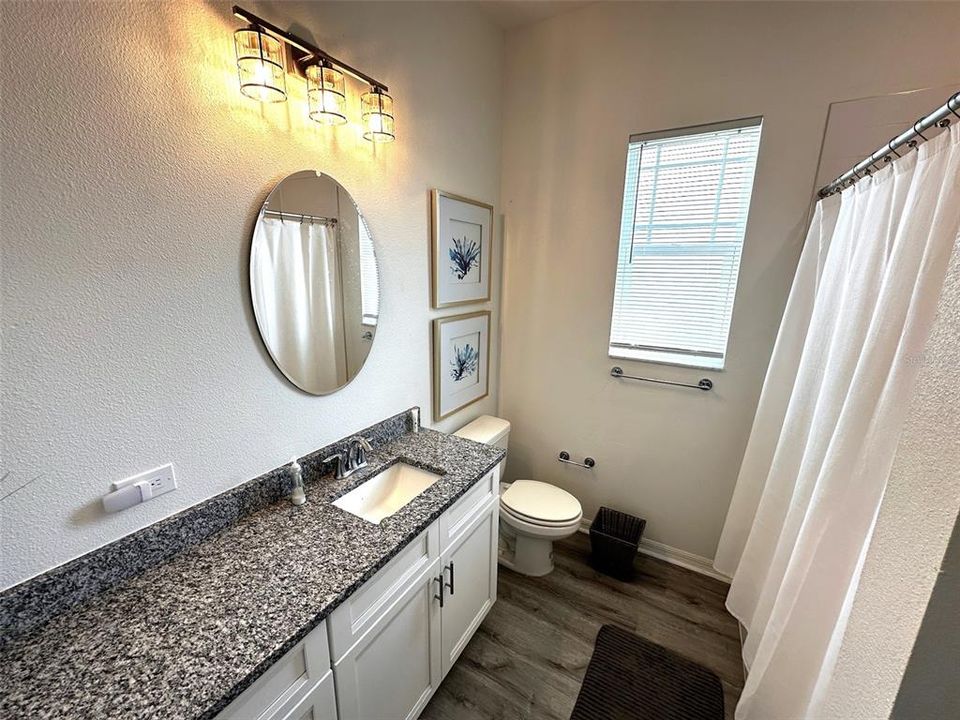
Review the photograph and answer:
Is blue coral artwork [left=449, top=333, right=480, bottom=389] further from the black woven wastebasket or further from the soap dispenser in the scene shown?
the black woven wastebasket

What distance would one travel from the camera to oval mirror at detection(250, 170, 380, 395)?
1.15m

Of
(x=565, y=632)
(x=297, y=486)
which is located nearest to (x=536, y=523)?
(x=565, y=632)

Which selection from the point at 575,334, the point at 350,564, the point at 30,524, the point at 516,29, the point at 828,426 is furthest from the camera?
the point at 575,334

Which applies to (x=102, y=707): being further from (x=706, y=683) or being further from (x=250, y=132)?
(x=706, y=683)

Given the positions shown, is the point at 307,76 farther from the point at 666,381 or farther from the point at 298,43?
the point at 666,381

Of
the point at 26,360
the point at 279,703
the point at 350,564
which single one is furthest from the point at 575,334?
the point at 26,360

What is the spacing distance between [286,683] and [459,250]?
1733 millimetres

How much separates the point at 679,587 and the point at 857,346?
1.63 meters

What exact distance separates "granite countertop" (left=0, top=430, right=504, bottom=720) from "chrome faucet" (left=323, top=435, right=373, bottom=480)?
19 cm

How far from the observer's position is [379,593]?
1.07m

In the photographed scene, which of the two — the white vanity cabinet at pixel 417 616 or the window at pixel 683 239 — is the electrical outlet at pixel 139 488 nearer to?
the white vanity cabinet at pixel 417 616

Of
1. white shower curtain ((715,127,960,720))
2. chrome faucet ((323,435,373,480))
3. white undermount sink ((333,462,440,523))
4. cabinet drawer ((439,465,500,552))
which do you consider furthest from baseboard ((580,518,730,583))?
chrome faucet ((323,435,373,480))

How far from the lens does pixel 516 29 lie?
6.68 feet

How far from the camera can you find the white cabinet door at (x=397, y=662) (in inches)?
40.3
